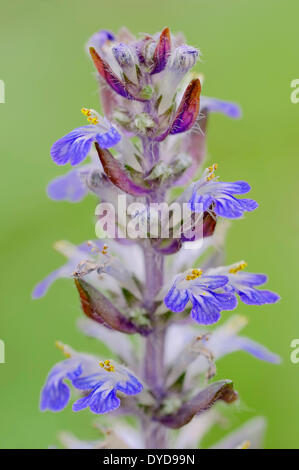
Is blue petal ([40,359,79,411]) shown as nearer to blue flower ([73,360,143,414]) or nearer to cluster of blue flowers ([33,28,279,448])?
cluster of blue flowers ([33,28,279,448])

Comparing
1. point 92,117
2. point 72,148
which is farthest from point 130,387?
point 92,117

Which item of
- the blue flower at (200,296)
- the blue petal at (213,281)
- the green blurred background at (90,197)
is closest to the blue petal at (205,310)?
the blue flower at (200,296)

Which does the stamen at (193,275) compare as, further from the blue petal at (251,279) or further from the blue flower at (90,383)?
the blue flower at (90,383)

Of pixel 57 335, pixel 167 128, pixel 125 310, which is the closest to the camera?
pixel 167 128

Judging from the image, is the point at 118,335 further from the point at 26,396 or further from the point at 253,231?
the point at 253,231

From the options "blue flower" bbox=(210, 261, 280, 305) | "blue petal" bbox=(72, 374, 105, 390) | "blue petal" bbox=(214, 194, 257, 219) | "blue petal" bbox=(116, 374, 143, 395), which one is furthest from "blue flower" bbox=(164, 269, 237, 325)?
"blue petal" bbox=(72, 374, 105, 390)

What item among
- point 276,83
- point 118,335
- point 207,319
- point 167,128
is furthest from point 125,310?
point 276,83
